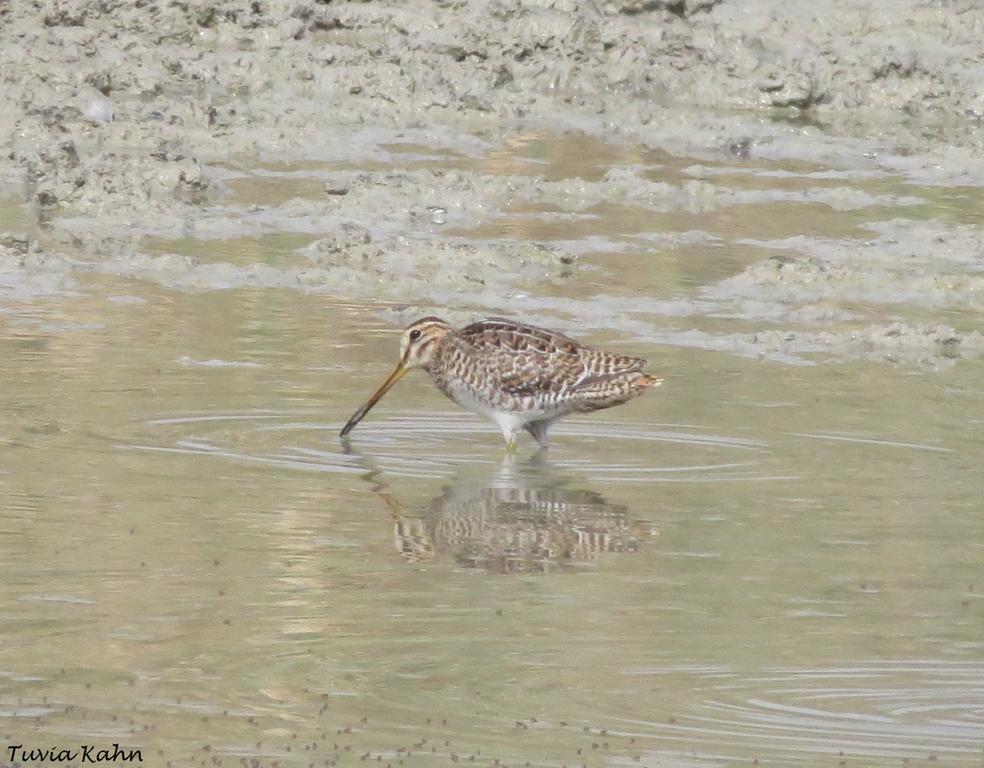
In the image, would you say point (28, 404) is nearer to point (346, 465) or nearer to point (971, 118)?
point (346, 465)

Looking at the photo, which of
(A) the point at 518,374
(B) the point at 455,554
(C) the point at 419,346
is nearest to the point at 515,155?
(C) the point at 419,346

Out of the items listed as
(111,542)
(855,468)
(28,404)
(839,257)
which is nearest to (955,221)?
(839,257)

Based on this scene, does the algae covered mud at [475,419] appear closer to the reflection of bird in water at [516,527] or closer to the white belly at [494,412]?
the reflection of bird in water at [516,527]

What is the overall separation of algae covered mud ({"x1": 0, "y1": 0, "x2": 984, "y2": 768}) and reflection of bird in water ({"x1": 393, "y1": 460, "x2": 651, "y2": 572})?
29 mm

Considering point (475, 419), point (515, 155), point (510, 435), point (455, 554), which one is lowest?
point (475, 419)

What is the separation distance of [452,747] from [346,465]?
3606 mm

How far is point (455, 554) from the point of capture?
7.99 meters

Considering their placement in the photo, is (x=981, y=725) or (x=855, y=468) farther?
(x=855, y=468)

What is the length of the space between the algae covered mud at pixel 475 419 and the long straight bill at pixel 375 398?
14 cm

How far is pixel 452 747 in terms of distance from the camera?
5891 mm

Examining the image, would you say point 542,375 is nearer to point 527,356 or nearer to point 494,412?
point 527,356

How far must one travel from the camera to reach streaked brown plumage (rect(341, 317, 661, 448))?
10.1 metres

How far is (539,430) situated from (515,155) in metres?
5.97

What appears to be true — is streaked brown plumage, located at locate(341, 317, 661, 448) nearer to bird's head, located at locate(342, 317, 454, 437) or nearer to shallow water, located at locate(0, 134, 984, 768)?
bird's head, located at locate(342, 317, 454, 437)
